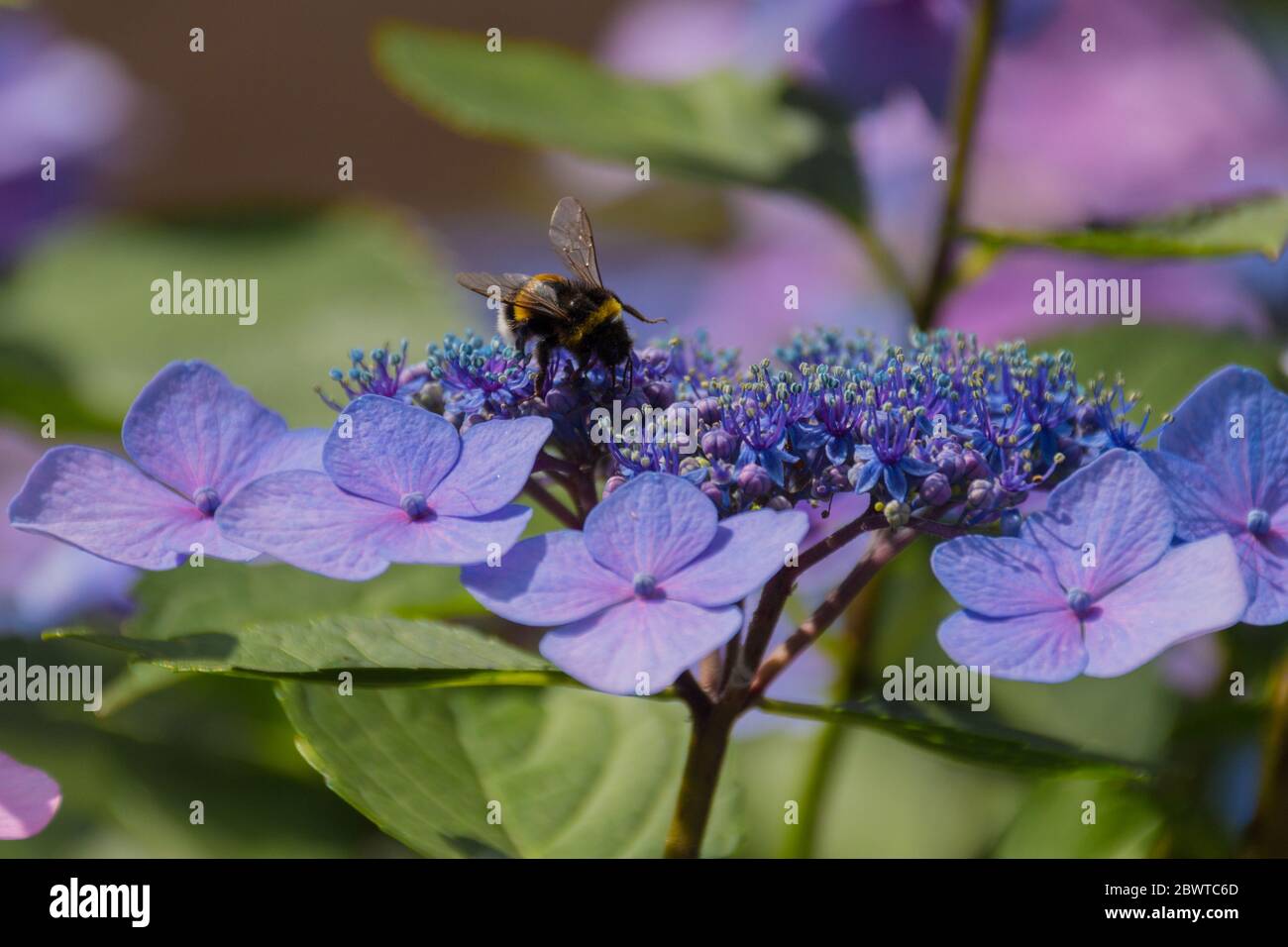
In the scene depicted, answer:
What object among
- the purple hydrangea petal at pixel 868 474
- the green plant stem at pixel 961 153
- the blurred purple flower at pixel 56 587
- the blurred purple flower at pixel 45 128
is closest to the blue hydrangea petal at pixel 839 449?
the purple hydrangea petal at pixel 868 474

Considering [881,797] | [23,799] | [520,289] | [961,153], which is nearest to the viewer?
[23,799]

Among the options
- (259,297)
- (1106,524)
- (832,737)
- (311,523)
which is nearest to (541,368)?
(311,523)

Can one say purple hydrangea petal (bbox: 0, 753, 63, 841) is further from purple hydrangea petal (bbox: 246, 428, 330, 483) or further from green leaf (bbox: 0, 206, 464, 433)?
green leaf (bbox: 0, 206, 464, 433)

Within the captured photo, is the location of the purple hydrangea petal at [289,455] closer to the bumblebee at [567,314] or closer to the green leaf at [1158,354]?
the bumblebee at [567,314]

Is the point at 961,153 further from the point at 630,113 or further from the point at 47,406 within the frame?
the point at 47,406

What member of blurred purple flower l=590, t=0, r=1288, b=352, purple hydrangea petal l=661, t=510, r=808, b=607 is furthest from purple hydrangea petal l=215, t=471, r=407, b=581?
blurred purple flower l=590, t=0, r=1288, b=352

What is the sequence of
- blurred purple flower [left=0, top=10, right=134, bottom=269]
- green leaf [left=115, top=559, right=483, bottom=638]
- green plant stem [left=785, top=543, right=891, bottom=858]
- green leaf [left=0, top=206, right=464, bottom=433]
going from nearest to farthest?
green leaf [left=115, top=559, right=483, bottom=638], green plant stem [left=785, top=543, right=891, bottom=858], green leaf [left=0, top=206, right=464, bottom=433], blurred purple flower [left=0, top=10, right=134, bottom=269]
